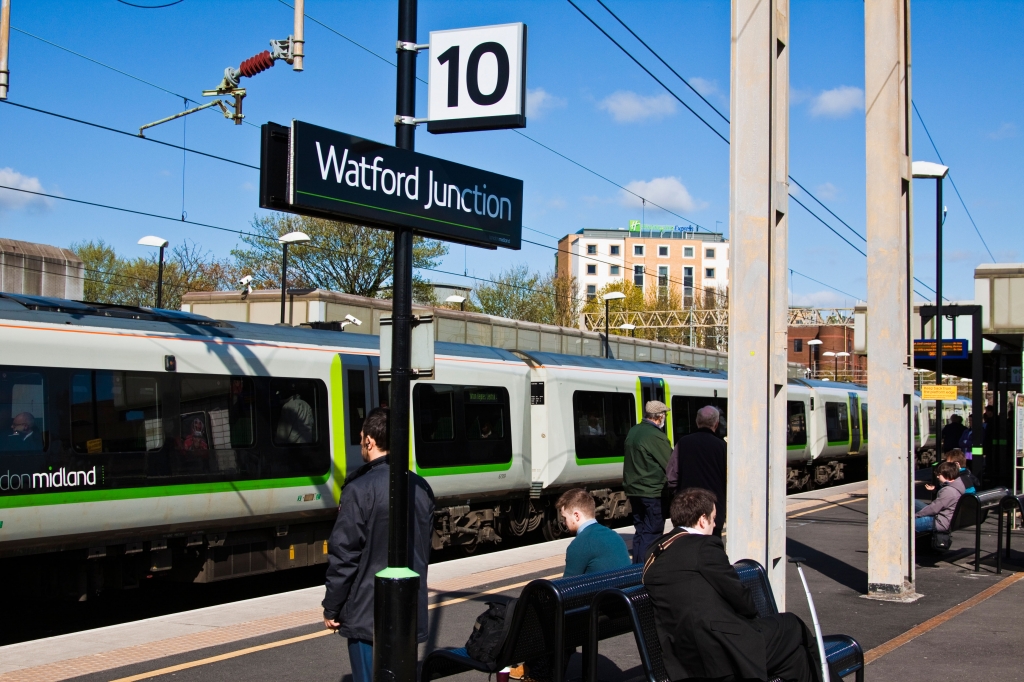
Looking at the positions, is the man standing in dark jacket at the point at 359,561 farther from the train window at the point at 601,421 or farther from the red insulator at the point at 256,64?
the train window at the point at 601,421

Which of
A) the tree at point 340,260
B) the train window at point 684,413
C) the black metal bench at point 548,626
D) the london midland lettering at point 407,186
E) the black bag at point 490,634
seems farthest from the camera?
the tree at point 340,260

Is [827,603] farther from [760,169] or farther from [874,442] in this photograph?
[760,169]

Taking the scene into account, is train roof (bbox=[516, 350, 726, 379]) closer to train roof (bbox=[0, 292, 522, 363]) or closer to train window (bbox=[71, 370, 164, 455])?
train roof (bbox=[0, 292, 522, 363])

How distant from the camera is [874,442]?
31.5 feet

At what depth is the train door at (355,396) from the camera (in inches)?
488

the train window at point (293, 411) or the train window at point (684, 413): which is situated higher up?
the train window at point (293, 411)

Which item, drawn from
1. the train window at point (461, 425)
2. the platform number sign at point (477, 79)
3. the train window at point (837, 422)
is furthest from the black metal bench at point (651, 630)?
the train window at point (837, 422)

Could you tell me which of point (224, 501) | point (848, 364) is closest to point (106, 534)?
point (224, 501)

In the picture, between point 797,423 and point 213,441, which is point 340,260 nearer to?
point 797,423

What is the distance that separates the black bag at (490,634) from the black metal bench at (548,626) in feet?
0.13

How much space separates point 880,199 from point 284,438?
664 cm

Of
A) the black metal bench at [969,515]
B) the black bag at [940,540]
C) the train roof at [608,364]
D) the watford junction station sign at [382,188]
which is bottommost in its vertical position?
the black bag at [940,540]

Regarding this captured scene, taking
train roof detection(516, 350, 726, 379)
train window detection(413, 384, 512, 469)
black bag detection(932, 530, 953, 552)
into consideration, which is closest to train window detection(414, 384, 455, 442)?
train window detection(413, 384, 512, 469)

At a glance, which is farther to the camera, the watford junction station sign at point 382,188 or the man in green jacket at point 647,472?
the man in green jacket at point 647,472
